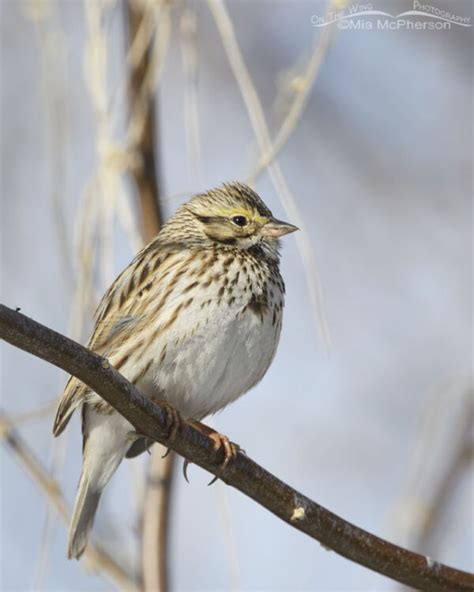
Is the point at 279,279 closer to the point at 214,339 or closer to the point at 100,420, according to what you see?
the point at 214,339

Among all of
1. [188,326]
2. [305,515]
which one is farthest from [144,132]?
[305,515]

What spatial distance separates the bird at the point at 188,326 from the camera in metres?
3.76

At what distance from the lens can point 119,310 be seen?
3.96 meters

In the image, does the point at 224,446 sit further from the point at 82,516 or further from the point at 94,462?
the point at 82,516

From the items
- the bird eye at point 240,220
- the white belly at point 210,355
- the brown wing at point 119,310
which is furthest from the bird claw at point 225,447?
the bird eye at point 240,220

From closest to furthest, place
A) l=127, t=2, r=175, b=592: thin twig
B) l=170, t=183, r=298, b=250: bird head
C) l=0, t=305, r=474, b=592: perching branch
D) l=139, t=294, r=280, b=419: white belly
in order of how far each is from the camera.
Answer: l=0, t=305, r=474, b=592: perching branch → l=139, t=294, r=280, b=419: white belly → l=127, t=2, r=175, b=592: thin twig → l=170, t=183, r=298, b=250: bird head

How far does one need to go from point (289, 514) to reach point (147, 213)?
5.11 feet

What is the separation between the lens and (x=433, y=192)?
6.95 m

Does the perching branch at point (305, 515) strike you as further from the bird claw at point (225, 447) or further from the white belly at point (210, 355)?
the white belly at point (210, 355)

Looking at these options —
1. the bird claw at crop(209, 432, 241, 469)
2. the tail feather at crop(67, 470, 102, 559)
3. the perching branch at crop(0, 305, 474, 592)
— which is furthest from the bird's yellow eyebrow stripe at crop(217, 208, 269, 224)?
the perching branch at crop(0, 305, 474, 592)

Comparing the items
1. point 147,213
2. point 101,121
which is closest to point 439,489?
point 147,213

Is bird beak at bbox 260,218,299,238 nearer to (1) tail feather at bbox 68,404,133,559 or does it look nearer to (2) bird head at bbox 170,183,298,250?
(2) bird head at bbox 170,183,298,250

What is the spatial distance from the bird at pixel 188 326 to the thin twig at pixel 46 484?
0.10m

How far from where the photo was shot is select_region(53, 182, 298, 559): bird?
3.76 metres
